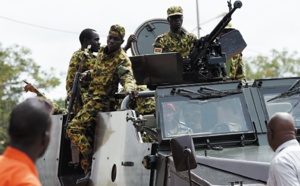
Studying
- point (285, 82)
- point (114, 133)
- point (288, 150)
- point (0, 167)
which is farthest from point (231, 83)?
point (0, 167)

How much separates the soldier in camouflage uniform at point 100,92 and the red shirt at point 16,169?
5.05 metres

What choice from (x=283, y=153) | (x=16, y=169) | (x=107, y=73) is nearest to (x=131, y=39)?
(x=107, y=73)

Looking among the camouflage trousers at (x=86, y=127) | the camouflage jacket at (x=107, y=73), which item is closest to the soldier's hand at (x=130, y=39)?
the camouflage jacket at (x=107, y=73)

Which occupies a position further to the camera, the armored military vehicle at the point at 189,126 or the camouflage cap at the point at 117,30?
the camouflage cap at the point at 117,30

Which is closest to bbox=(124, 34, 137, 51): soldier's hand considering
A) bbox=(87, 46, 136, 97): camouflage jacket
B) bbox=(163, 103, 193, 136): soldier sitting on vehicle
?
bbox=(87, 46, 136, 97): camouflage jacket

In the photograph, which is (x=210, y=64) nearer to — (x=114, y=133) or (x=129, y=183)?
(x=114, y=133)

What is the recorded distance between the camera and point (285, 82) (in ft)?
24.3

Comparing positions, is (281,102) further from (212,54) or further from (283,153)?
(283,153)

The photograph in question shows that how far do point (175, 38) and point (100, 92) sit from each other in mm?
1232

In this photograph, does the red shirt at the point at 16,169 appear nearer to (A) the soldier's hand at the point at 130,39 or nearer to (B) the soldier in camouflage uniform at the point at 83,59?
(B) the soldier in camouflage uniform at the point at 83,59

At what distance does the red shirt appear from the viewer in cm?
307

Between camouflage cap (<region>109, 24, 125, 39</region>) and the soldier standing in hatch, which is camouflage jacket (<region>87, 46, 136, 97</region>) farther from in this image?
the soldier standing in hatch

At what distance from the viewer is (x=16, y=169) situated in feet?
10.2

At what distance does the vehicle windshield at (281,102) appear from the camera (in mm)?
7168
